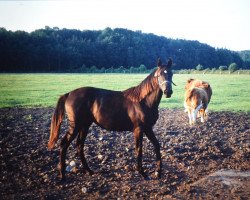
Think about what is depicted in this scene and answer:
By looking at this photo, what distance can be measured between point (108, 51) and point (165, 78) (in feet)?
234

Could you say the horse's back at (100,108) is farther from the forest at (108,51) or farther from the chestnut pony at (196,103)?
the forest at (108,51)

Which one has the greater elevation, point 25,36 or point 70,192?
point 25,36

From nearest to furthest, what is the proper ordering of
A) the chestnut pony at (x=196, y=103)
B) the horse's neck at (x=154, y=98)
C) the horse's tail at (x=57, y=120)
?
the horse's neck at (x=154, y=98) < the horse's tail at (x=57, y=120) < the chestnut pony at (x=196, y=103)

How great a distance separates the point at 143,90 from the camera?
6457 mm

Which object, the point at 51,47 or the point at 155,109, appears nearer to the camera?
the point at 155,109

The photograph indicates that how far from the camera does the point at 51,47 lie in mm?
56969

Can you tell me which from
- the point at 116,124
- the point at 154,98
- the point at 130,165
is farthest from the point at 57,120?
the point at 154,98

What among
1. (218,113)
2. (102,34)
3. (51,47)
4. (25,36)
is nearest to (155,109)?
(218,113)

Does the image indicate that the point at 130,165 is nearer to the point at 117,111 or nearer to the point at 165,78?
the point at 117,111

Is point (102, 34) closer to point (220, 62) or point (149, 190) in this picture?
point (220, 62)

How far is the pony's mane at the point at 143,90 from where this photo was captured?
20.9 ft

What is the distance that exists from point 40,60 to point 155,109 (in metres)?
45.5

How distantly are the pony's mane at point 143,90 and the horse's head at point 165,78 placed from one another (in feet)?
0.69

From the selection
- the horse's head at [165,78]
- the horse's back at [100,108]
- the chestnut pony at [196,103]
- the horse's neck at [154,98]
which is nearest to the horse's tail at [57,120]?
the horse's back at [100,108]
